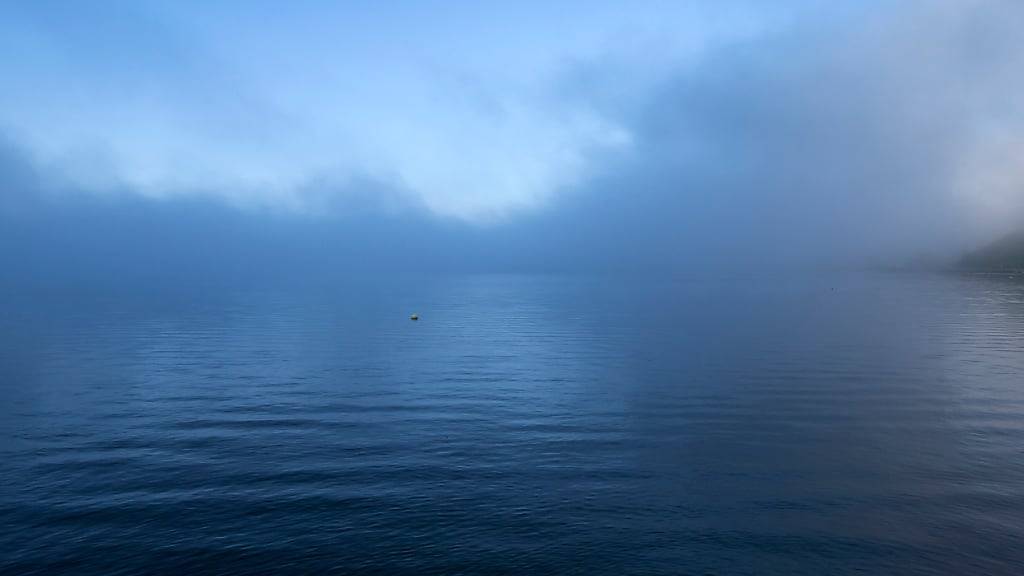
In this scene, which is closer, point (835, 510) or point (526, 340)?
point (835, 510)

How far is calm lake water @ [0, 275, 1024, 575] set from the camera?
1396 inches

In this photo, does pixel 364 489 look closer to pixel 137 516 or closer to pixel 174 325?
pixel 137 516

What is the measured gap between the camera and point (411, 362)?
97.3 meters

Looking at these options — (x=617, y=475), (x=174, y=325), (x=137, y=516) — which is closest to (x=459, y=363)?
(x=617, y=475)

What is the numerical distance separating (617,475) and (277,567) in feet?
73.6

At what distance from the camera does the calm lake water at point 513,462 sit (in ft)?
116

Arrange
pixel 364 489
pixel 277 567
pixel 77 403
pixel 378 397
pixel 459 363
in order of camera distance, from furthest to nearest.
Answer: pixel 459 363
pixel 378 397
pixel 77 403
pixel 364 489
pixel 277 567

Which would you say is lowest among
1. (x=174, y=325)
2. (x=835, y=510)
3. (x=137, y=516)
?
(x=835, y=510)

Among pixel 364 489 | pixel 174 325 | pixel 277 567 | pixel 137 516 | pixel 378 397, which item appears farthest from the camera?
pixel 174 325

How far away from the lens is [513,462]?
4909cm

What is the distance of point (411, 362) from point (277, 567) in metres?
63.6

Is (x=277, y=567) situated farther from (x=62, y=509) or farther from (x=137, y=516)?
(x=62, y=509)

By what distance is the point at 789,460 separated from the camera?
50.3 m

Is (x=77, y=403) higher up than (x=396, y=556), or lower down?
higher up
